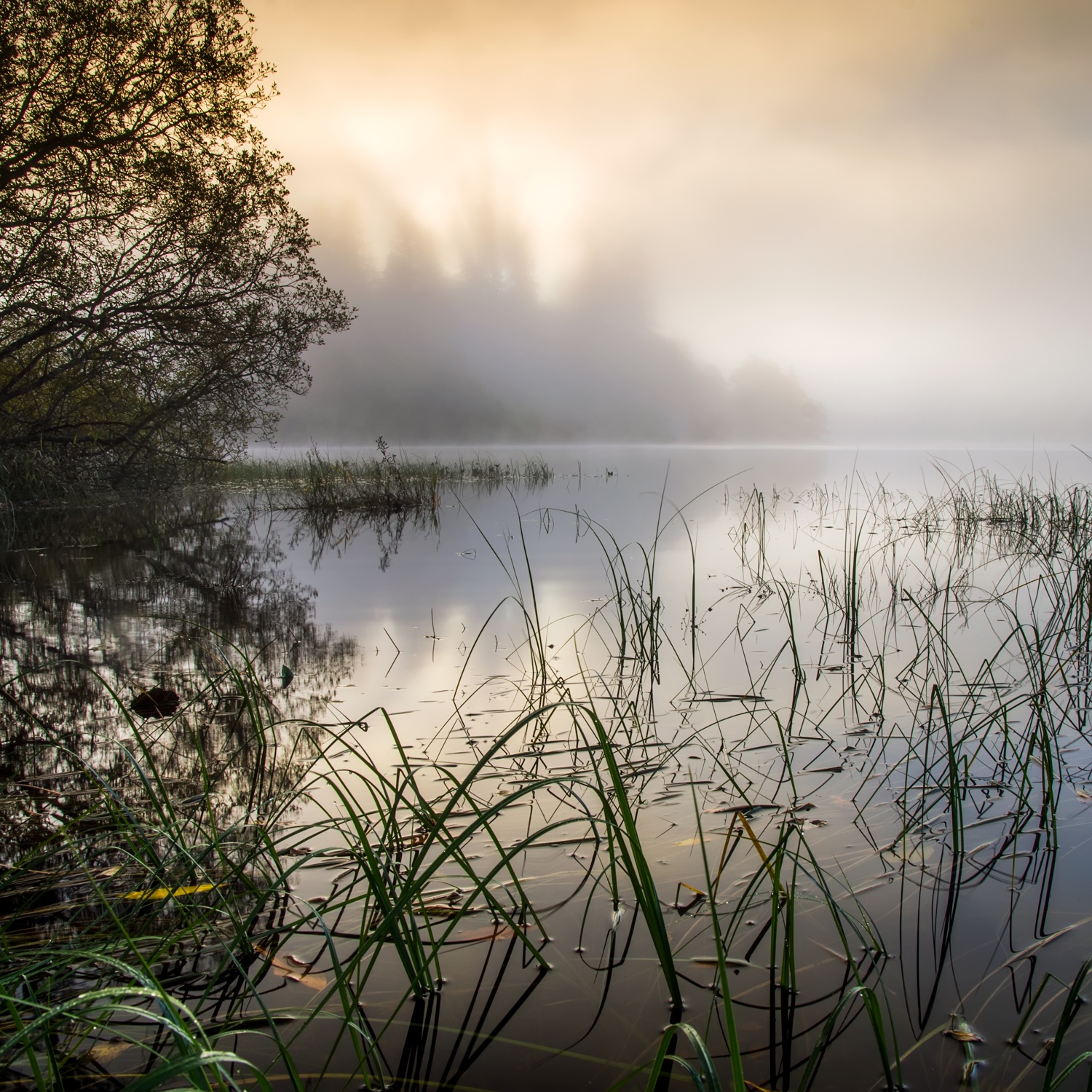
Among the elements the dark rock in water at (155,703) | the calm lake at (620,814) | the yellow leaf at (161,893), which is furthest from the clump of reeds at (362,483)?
the yellow leaf at (161,893)

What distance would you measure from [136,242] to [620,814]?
12.3m

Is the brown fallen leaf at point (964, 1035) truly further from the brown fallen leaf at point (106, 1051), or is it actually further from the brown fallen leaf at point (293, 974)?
the brown fallen leaf at point (106, 1051)

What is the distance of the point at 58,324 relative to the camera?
1055cm

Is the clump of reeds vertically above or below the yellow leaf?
above

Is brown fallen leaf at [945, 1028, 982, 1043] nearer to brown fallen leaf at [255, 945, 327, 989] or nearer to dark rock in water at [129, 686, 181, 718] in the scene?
brown fallen leaf at [255, 945, 327, 989]

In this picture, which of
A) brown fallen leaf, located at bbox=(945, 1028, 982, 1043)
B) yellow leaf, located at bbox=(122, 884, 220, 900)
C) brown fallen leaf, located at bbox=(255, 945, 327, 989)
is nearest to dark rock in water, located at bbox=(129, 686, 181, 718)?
yellow leaf, located at bbox=(122, 884, 220, 900)

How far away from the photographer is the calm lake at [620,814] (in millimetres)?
1259

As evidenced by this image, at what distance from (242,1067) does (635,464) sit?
2885 cm

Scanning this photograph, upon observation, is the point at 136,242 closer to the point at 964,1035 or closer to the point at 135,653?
the point at 135,653

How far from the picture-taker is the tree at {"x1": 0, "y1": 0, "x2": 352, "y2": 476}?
1002cm

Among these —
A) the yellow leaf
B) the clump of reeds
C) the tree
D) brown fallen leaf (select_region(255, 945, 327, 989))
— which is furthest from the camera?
the clump of reeds

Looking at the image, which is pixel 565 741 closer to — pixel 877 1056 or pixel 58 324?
pixel 877 1056

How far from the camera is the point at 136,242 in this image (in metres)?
11.2

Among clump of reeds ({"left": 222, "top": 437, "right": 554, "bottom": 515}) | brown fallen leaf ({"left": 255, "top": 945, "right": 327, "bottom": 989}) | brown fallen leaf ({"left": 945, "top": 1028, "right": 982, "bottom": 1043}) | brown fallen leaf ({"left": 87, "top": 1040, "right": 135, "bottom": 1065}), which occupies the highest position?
clump of reeds ({"left": 222, "top": 437, "right": 554, "bottom": 515})
